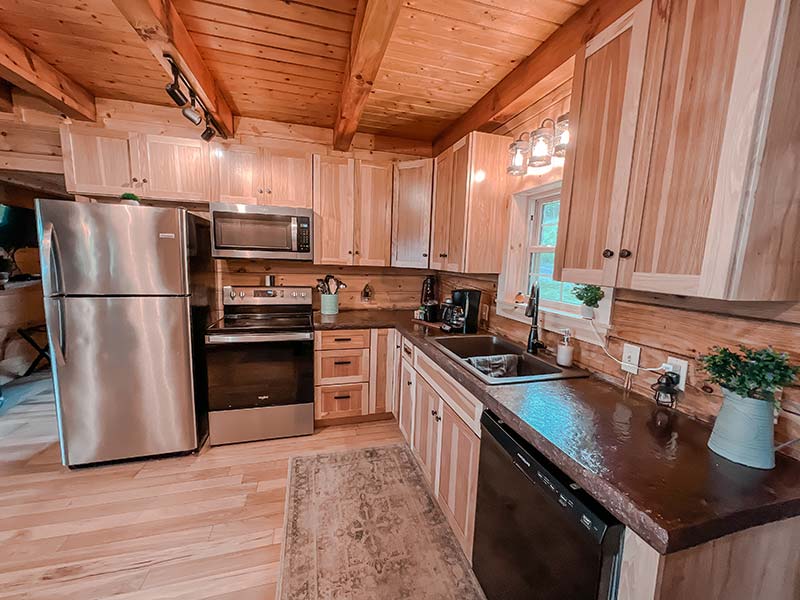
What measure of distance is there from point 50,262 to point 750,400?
311cm

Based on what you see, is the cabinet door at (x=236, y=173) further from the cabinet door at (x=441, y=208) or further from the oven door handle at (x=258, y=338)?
the cabinet door at (x=441, y=208)

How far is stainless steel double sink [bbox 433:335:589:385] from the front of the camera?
4.70 ft

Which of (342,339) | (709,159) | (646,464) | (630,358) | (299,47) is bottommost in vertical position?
(342,339)

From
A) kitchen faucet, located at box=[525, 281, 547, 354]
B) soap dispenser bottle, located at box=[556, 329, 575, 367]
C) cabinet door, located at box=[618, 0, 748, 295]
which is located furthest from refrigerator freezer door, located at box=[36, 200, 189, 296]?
cabinet door, located at box=[618, 0, 748, 295]

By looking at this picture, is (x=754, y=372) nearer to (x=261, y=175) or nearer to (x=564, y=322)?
(x=564, y=322)

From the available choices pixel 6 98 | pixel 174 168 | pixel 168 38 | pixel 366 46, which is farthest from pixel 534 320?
pixel 6 98

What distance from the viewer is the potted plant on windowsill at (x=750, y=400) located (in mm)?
796

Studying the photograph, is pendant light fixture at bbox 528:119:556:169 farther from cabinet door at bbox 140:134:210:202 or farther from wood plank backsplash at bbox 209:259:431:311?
cabinet door at bbox 140:134:210:202

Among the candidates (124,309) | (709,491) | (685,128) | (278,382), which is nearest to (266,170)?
(124,309)

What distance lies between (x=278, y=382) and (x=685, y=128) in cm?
257

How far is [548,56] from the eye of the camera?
63.4 inches

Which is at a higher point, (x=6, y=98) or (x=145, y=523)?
(x=6, y=98)

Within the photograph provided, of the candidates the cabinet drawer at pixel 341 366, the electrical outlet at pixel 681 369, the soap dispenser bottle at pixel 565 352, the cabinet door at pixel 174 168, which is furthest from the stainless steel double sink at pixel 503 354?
the cabinet door at pixel 174 168

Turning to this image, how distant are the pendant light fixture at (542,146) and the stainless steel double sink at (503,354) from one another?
3.33ft
